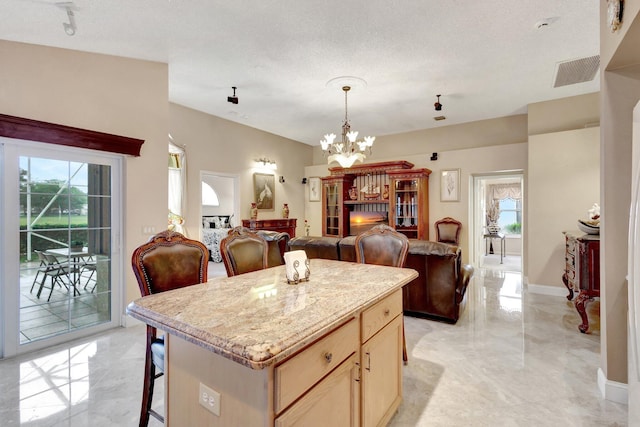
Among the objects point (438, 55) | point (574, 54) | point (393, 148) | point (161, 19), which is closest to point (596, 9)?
point (574, 54)

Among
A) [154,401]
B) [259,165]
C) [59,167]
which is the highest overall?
[259,165]

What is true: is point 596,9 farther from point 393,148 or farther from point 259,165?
point 259,165

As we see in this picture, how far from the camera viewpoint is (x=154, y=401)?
6.88 ft

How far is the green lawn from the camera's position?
2924 mm

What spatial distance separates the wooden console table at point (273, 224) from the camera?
6387 millimetres

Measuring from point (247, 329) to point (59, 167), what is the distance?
3.26 m

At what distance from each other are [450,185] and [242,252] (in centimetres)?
525

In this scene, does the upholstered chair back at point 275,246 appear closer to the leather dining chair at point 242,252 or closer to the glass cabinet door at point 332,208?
the leather dining chair at point 242,252

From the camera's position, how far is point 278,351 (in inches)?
35.8

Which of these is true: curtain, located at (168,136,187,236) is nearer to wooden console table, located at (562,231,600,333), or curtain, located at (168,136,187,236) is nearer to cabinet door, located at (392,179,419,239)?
cabinet door, located at (392,179,419,239)

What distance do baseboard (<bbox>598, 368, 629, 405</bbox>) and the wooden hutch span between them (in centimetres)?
431

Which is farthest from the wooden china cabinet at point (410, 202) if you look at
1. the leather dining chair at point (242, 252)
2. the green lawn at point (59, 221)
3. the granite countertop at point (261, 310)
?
the green lawn at point (59, 221)

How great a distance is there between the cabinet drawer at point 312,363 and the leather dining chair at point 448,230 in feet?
17.7

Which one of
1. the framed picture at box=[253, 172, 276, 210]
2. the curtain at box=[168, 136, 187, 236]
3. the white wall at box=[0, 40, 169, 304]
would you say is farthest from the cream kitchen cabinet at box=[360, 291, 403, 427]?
the framed picture at box=[253, 172, 276, 210]
